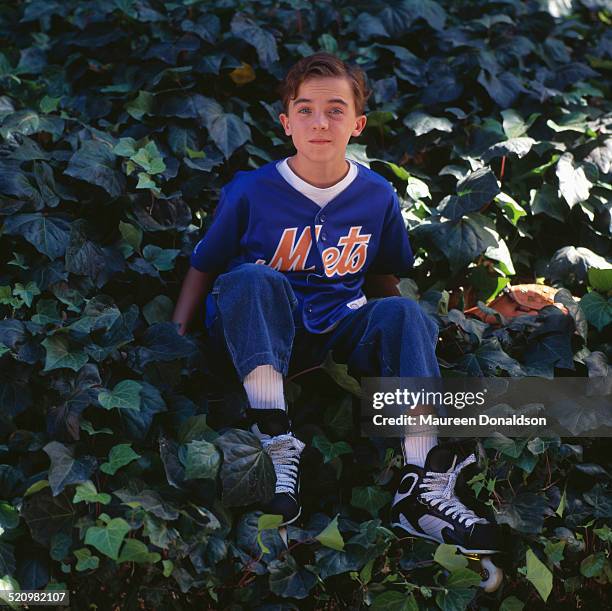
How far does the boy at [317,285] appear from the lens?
6.48ft

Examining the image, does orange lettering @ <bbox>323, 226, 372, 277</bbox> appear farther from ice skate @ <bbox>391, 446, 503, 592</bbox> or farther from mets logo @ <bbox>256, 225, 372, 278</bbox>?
ice skate @ <bbox>391, 446, 503, 592</bbox>

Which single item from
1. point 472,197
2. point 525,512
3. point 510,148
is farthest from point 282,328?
point 510,148

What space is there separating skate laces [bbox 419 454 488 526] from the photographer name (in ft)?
0.39

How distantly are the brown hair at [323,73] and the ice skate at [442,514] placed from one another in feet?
2.99

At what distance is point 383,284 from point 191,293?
54 centimetres

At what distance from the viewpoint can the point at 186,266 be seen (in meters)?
2.55

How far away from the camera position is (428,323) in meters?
2.06

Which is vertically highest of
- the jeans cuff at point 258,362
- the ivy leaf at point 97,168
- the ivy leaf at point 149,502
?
the ivy leaf at point 97,168

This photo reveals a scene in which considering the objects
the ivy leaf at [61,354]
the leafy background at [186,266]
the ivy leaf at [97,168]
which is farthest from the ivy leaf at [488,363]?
the ivy leaf at [97,168]

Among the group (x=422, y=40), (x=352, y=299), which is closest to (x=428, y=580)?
(x=352, y=299)

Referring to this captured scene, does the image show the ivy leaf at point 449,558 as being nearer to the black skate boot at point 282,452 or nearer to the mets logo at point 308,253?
the black skate boot at point 282,452

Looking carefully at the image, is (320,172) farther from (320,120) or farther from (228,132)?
(228,132)

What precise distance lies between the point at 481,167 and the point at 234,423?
127cm

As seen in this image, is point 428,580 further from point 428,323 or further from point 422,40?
point 422,40
